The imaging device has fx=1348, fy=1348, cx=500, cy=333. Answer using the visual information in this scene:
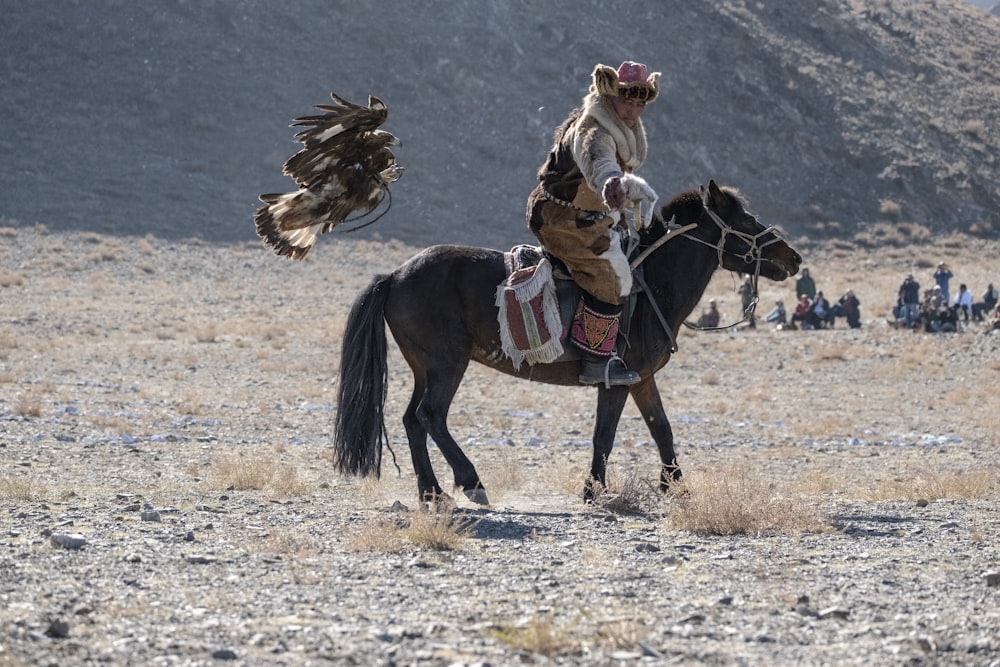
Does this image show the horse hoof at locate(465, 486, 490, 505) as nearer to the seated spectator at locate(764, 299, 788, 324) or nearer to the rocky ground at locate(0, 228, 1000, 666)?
the rocky ground at locate(0, 228, 1000, 666)

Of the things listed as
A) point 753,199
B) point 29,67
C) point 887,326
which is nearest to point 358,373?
point 887,326

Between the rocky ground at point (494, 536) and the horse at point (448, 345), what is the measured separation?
1.20ft

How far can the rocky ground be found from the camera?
522 centimetres

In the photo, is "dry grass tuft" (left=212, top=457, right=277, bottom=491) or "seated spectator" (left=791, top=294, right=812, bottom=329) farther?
"seated spectator" (left=791, top=294, right=812, bottom=329)

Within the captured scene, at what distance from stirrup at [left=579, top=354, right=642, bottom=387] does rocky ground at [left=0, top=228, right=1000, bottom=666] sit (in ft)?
2.21

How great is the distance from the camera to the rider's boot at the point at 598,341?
9508 mm

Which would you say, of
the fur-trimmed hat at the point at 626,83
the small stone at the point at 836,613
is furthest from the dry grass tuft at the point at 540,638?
the fur-trimmed hat at the point at 626,83

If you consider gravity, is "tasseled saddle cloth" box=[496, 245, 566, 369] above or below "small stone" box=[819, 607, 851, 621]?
above

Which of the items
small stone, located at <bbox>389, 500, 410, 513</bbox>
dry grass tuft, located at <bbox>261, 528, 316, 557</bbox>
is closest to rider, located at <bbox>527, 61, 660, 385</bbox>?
small stone, located at <bbox>389, 500, 410, 513</bbox>

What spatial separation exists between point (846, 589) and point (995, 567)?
101cm

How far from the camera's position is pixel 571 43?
56.2 metres

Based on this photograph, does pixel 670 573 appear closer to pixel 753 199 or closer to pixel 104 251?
pixel 104 251

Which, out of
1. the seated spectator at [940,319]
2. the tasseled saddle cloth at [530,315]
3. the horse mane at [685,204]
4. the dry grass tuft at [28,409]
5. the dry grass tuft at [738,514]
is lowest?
the dry grass tuft at [28,409]

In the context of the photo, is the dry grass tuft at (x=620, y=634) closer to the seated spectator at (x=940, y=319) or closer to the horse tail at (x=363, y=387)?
the horse tail at (x=363, y=387)
